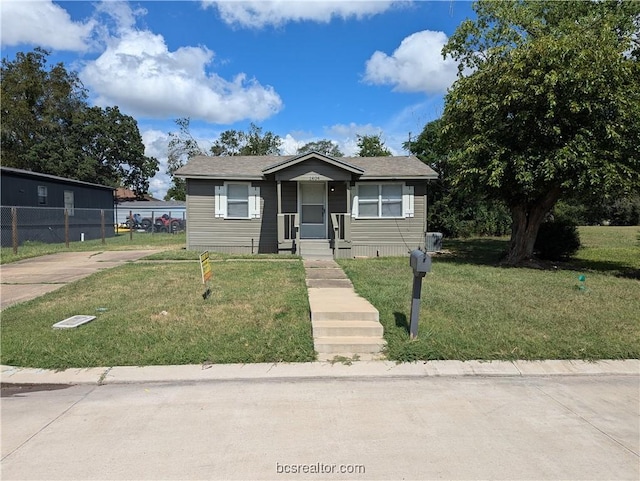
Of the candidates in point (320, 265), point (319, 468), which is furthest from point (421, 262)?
point (320, 265)

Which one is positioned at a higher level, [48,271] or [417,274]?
[417,274]

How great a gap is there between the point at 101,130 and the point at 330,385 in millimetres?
45025

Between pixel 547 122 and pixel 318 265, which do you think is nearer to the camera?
pixel 547 122

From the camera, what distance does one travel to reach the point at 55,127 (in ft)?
127

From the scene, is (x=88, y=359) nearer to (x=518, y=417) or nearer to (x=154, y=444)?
(x=154, y=444)

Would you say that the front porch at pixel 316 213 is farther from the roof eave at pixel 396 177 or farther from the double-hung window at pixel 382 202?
the roof eave at pixel 396 177

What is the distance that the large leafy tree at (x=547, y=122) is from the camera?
9.90m

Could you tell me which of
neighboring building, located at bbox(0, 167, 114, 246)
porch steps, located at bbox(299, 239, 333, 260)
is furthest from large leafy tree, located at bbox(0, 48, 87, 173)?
porch steps, located at bbox(299, 239, 333, 260)

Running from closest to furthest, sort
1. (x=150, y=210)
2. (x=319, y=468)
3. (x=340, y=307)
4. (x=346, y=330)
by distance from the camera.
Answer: (x=319, y=468)
(x=346, y=330)
(x=340, y=307)
(x=150, y=210)

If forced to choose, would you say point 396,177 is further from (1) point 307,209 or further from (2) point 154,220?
(2) point 154,220

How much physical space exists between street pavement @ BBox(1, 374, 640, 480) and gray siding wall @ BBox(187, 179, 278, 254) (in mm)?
10840

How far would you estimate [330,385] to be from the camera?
167 inches

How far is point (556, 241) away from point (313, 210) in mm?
8392

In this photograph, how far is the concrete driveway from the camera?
27.0ft
